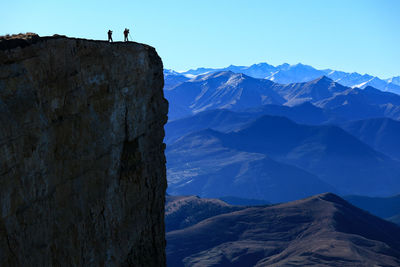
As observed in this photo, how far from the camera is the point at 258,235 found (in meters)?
152

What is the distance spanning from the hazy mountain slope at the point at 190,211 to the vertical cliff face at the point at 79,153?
149924 mm

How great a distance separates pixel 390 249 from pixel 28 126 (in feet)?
426

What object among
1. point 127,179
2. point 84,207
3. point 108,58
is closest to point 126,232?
point 127,179

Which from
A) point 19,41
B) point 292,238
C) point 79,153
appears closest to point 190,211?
point 292,238

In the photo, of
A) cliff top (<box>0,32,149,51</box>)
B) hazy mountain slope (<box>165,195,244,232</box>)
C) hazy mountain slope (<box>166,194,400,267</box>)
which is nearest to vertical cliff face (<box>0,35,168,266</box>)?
cliff top (<box>0,32,149,51</box>)

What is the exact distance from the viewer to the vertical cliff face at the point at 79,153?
546 inches

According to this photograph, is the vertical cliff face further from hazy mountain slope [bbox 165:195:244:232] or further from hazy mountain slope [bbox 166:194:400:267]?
hazy mountain slope [bbox 165:195:244:232]

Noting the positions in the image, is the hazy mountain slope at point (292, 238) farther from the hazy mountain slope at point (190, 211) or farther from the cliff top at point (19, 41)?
the cliff top at point (19, 41)

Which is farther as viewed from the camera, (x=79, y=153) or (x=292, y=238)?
(x=292, y=238)

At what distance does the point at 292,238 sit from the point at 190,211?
44465 millimetres

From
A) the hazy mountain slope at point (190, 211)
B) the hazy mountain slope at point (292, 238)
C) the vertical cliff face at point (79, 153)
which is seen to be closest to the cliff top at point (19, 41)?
the vertical cliff face at point (79, 153)

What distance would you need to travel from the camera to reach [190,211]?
600 feet

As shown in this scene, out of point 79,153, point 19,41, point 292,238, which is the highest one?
point 19,41

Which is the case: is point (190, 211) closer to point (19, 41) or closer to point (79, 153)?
point (79, 153)
